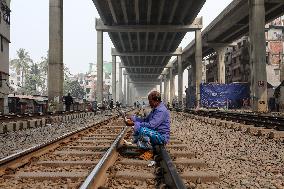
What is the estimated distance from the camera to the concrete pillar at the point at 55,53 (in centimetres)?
2928

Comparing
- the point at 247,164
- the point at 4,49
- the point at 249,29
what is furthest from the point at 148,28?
the point at 247,164

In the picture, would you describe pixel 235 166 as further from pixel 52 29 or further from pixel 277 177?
pixel 52 29

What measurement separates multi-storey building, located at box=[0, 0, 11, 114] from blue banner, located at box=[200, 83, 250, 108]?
883 inches

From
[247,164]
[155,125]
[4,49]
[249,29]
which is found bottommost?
[247,164]

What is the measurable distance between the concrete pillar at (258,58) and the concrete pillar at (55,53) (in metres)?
15.9

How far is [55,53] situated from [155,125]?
23.9 meters

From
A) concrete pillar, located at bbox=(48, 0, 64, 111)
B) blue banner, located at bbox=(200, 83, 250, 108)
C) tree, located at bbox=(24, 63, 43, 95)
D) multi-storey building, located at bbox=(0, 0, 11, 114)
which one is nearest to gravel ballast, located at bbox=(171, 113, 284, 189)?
concrete pillar, located at bbox=(48, 0, 64, 111)

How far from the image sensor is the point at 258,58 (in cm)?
3275

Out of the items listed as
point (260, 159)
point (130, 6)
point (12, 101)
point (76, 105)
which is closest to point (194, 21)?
point (130, 6)

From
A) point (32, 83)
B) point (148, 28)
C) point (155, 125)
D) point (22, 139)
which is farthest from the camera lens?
point (32, 83)

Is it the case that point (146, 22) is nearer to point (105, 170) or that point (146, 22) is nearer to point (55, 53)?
point (55, 53)

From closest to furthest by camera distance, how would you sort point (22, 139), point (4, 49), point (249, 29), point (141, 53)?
point (22, 139) < point (4, 49) < point (249, 29) < point (141, 53)

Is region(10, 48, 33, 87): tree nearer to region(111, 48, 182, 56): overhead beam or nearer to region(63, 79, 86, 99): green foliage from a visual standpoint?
region(63, 79, 86, 99): green foliage

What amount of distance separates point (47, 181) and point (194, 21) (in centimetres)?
5314
